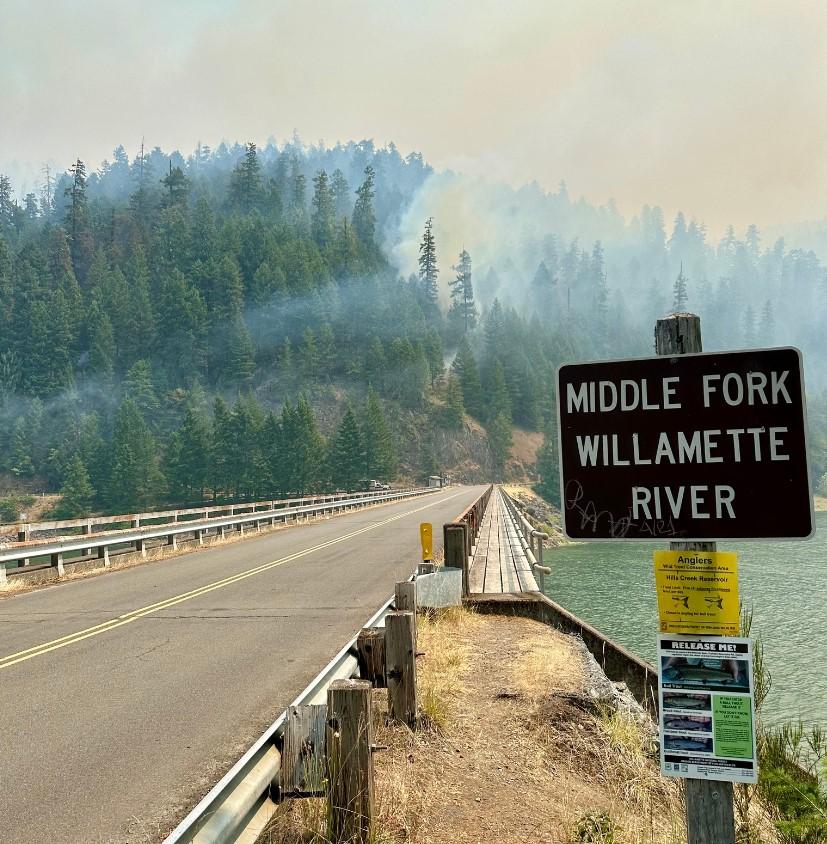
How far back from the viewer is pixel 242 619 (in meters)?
10.8

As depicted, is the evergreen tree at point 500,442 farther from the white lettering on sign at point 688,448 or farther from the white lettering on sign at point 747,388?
the white lettering on sign at point 747,388

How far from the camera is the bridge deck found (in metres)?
12.8

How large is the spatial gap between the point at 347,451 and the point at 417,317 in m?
55.4

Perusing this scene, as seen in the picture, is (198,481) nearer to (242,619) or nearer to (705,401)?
(242,619)

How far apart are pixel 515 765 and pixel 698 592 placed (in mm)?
3227

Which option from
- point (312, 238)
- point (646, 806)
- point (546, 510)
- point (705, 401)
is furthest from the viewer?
point (312, 238)

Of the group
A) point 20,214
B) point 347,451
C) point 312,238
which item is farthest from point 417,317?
point 20,214

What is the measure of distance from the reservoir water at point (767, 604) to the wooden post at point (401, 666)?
5.58 m

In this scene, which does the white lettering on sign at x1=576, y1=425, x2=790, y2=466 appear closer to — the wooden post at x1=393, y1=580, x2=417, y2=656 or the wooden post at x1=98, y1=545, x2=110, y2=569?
the wooden post at x1=393, y1=580, x2=417, y2=656

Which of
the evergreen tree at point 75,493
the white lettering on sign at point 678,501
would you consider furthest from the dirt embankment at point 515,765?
the evergreen tree at point 75,493

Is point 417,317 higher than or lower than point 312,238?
lower

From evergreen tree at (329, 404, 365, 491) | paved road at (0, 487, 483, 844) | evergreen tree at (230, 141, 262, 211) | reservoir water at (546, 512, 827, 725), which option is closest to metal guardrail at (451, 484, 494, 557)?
paved road at (0, 487, 483, 844)

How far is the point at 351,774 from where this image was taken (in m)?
3.90

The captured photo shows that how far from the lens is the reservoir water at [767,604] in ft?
49.8
